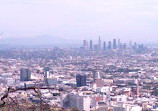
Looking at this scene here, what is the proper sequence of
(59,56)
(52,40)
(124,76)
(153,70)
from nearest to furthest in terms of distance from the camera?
(124,76)
(153,70)
(59,56)
(52,40)

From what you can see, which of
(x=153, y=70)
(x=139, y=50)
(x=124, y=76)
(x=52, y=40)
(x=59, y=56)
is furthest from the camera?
(x=52, y=40)

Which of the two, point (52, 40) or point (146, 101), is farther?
point (52, 40)

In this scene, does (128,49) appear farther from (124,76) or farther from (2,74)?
(2,74)

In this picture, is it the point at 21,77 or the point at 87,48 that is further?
the point at 87,48

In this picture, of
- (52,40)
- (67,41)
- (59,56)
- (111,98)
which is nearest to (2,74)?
(111,98)

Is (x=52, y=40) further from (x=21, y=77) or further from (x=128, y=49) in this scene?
(x=21, y=77)

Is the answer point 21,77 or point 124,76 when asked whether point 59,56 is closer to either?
point 124,76

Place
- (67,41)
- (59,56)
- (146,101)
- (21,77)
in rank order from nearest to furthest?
1. (146,101)
2. (21,77)
3. (59,56)
4. (67,41)

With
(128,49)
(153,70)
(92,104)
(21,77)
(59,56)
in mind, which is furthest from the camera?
(128,49)

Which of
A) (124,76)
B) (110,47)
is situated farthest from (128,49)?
(124,76)
